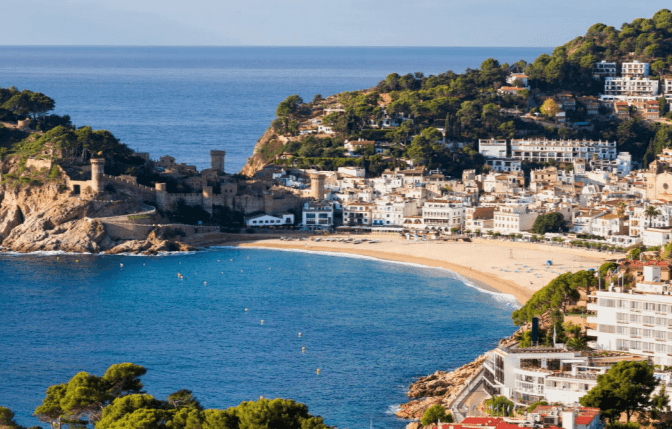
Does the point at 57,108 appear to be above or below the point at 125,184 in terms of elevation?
above

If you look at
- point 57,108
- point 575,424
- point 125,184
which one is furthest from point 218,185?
point 57,108

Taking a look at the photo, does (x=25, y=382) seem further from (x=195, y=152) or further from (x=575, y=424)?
(x=195, y=152)

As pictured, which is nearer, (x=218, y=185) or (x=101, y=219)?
(x=101, y=219)

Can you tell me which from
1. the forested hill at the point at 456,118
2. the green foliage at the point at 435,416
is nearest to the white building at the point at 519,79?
the forested hill at the point at 456,118

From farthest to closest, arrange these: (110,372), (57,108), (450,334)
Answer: (57,108), (450,334), (110,372)

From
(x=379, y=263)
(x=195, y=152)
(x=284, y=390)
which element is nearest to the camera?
(x=284, y=390)

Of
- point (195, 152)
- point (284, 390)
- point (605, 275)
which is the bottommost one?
point (284, 390)

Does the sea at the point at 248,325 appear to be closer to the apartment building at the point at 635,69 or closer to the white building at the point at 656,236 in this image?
the white building at the point at 656,236
